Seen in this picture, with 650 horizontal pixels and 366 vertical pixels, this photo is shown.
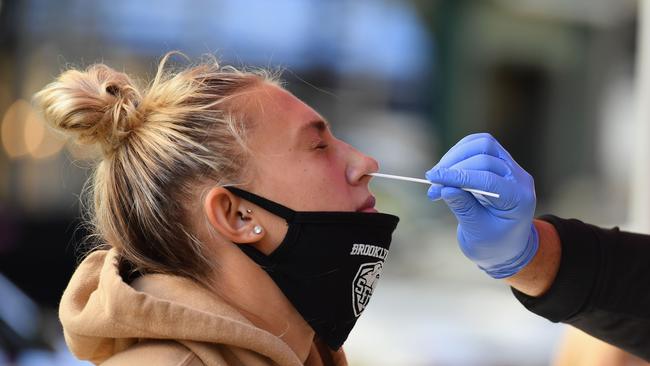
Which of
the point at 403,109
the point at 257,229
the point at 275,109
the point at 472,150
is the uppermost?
the point at 275,109

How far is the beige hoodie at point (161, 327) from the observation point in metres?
1.53

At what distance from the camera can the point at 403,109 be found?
8.02m

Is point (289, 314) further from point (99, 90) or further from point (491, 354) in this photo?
point (491, 354)

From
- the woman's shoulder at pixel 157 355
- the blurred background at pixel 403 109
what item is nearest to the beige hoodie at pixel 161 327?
the woman's shoulder at pixel 157 355

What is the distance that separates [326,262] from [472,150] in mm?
→ 407

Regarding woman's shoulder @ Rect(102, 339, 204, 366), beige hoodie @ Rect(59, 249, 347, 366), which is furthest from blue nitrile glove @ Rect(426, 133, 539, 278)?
woman's shoulder @ Rect(102, 339, 204, 366)

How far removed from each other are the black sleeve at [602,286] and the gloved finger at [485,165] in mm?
264

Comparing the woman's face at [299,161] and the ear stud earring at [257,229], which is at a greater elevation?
the woman's face at [299,161]

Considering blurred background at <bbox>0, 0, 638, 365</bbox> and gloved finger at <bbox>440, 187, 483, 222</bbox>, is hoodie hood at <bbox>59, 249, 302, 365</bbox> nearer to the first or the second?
gloved finger at <bbox>440, 187, 483, 222</bbox>

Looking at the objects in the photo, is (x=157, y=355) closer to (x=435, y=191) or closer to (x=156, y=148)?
(x=156, y=148)

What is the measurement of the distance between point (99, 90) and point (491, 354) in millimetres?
4046

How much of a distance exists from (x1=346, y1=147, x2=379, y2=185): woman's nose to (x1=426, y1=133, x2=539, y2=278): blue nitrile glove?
0.42 feet

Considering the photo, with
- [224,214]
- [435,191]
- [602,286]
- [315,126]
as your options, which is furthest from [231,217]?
[602,286]

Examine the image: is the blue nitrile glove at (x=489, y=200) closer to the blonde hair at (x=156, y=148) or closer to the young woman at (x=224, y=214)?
the young woman at (x=224, y=214)
